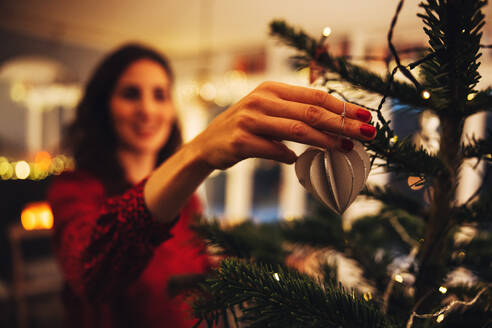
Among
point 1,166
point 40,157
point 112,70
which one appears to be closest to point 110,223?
point 112,70

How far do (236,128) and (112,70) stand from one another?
104 centimetres

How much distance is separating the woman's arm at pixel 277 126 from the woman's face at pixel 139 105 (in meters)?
0.86

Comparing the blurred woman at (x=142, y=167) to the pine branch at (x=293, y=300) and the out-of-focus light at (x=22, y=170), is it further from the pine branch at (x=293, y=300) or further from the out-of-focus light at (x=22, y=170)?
the out-of-focus light at (x=22, y=170)

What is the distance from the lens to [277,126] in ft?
0.99

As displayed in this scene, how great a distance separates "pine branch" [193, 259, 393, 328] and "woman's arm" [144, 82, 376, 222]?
0.37ft

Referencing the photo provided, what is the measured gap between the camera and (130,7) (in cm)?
432

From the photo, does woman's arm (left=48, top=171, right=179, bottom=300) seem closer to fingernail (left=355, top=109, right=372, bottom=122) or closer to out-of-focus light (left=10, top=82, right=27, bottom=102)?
fingernail (left=355, top=109, right=372, bottom=122)

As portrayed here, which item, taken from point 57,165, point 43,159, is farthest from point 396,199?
point 43,159

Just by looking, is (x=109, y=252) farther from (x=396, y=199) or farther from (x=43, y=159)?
(x=43, y=159)

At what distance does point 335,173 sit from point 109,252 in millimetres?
343

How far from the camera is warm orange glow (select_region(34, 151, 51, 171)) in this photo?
211 inches

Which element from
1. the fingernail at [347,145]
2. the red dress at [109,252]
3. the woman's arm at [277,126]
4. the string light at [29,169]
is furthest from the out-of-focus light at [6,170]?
the fingernail at [347,145]

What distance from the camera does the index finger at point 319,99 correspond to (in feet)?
0.97

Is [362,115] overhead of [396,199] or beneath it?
overhead
